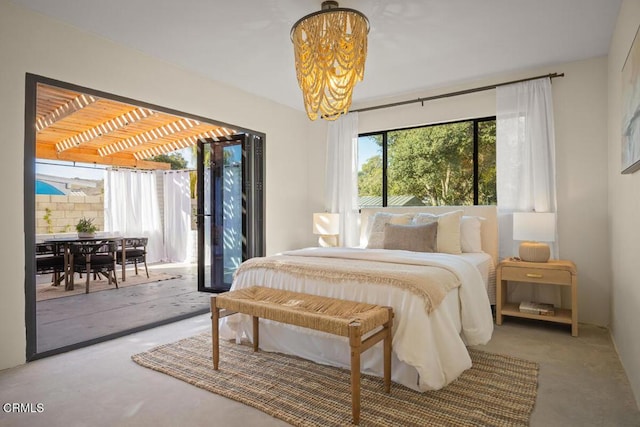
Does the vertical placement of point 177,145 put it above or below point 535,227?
above

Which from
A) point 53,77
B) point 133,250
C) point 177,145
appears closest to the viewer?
point 53,77

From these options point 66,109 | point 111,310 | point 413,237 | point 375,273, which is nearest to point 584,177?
point 413,237

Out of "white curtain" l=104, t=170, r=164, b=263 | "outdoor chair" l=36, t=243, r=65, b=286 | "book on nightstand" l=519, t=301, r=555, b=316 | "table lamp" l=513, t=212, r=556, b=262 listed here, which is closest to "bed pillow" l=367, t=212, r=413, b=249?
A: "table lamp" l=513, t=212, r=556, b=262

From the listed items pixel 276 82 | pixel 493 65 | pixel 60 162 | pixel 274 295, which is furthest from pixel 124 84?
pixel 60 162

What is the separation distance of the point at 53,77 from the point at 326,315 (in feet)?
8.65

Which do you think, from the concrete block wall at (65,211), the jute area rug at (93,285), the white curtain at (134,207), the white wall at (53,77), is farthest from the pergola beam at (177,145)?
the jute area rug at (93,285)

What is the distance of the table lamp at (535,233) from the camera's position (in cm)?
321

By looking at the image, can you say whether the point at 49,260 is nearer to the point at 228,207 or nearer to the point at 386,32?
the point at 228,207

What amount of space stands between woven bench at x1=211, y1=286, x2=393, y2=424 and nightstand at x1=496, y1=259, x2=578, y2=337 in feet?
5.82

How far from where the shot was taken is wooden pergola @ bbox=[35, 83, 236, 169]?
14.6ft

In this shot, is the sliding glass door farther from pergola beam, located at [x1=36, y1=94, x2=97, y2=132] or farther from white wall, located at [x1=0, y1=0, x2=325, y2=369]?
pergola beam, located at [x1=36, y1=94, x2=97, y2=132]

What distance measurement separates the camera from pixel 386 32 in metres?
2.93

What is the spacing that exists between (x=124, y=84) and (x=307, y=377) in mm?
2793

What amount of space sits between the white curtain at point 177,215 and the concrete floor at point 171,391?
5.10 meters
